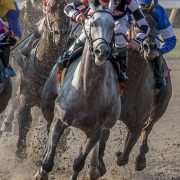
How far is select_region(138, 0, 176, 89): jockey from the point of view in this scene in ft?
29.4

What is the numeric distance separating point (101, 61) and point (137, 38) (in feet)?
6.04

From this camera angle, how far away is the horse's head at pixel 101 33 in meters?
6.54

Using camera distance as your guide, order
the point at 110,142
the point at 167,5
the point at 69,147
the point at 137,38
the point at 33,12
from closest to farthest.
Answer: the point at 137,38, the point at 69,147, the point at 110,142, the point at 33,12, the point at 167,5

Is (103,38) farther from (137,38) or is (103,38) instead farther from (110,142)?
(110,142)

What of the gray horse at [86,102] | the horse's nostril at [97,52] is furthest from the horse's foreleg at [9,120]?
the horse's nostril at [97,52]

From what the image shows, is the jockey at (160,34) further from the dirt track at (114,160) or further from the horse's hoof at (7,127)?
the horse's hoof at (7,127)

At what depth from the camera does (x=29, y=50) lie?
363 inches

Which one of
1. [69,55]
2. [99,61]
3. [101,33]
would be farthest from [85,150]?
[101,33]

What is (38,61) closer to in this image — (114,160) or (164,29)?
(164,29)

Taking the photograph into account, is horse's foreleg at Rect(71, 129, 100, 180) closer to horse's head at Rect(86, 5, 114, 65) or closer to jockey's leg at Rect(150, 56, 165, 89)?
horse's head at Rect(86, 5, 114, 65)

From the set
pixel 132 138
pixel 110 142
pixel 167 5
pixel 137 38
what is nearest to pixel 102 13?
pixel 137 38

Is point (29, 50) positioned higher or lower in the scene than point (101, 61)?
lower

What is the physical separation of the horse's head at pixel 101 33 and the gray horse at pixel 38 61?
5.38 feet

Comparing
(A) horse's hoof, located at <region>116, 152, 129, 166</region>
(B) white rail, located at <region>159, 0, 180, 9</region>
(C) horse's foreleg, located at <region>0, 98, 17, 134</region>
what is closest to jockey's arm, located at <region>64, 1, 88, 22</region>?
(A) horse's hoof, located at <region>116, 152, 129, 166</region>
